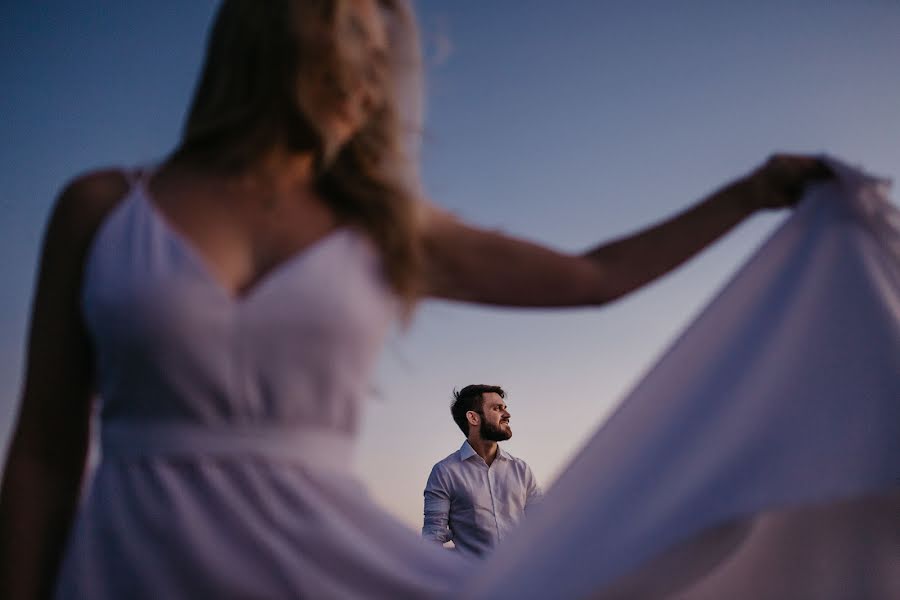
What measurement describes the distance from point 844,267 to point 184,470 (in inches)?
64.2

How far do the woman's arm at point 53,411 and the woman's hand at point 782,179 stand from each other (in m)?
1.35

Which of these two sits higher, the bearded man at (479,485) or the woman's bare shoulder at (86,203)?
the bearded man at (479,485)

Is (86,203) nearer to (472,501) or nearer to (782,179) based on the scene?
(782,179)

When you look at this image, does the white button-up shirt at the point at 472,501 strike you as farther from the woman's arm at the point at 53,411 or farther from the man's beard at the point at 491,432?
the woman's arm at the point at 53,411

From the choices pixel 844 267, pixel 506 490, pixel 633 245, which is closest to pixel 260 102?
pixel 633 245

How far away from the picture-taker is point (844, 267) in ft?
6.47

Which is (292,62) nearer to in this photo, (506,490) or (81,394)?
(81,394)

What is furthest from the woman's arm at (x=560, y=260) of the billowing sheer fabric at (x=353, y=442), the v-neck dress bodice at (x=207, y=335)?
the v-neck dress bodice at (x=207, y=335)

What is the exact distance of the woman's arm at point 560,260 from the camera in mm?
1568

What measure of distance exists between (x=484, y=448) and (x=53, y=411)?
7853 mm

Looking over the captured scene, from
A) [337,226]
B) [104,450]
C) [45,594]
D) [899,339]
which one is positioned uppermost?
[899,339]

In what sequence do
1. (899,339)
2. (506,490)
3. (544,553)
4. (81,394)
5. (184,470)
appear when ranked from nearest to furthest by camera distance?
(184,470) < (81,394) < (544,553) < (899,339) < (506,490)

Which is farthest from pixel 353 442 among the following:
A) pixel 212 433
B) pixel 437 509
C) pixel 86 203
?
pixel 437 509

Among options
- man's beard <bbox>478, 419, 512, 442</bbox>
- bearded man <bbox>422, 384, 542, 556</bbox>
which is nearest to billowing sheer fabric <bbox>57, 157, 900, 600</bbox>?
bearded man <bbox>422, 384, 542, 556</bbox>
